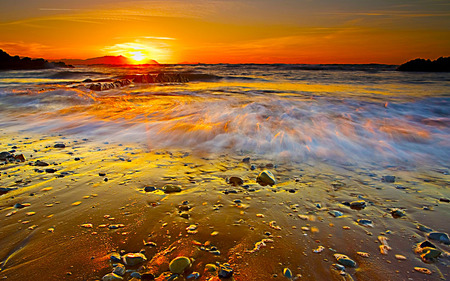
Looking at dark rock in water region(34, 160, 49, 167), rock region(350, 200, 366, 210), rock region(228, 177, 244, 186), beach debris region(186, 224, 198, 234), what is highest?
dark rock in water region(34, 160, 49, 167)

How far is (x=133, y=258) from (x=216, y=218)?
0.86 m

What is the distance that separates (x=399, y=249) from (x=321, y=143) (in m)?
3.35

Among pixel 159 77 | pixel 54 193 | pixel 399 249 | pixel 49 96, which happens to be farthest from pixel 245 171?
pixel 159 77

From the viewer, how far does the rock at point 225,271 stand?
5.67ft

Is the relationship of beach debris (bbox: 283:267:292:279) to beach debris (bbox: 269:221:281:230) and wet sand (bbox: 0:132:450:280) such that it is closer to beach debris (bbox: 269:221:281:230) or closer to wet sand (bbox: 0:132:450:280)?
wet sand (bbox: 0:132:450:280)

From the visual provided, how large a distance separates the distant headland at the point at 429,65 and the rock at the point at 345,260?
40732 mm

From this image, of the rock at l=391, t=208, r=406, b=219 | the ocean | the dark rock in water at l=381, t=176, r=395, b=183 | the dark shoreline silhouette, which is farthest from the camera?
the dark shoreline silhouette

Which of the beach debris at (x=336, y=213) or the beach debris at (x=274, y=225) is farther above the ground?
the beach debris at (x=336, y=213)

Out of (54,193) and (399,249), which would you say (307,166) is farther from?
(54,193)

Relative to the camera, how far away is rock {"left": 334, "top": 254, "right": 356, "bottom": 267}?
1857 mm

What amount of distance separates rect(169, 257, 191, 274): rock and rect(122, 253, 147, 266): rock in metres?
0.24

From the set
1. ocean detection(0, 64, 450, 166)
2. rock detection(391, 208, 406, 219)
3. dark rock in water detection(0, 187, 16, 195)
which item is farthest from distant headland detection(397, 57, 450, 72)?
dark rock in water detection(0, 187, 16, 195)

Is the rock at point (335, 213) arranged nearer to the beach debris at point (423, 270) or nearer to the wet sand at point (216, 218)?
the wet sand at point (216, 218)

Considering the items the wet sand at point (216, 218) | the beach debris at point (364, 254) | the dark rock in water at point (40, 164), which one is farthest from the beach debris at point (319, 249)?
the dark rock in water at point (40, 164)
